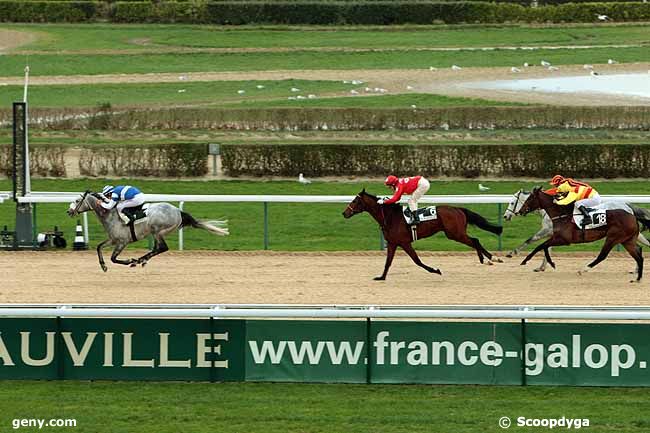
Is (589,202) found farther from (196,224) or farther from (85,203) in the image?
(85,203)

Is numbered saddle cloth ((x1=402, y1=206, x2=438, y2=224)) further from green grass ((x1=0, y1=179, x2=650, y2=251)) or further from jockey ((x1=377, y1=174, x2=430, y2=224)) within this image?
green grass ((x1=0, y1=179, x2=650, y2=251))

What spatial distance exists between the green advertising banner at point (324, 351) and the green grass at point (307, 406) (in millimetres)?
81

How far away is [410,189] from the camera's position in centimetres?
1420

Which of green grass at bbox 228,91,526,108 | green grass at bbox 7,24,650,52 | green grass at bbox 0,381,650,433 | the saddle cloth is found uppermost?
green grass at bbox 7,24,650,52

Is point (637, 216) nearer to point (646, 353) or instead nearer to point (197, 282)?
point (197, 282)

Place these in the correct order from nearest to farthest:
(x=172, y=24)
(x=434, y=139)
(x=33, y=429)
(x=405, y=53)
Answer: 1. (x=33, y=429)
2. (x=434, y=139)
3. (x=405, y=53)
4. (x=172, y=24)

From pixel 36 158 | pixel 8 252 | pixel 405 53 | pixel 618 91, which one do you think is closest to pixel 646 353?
pixel 8 252

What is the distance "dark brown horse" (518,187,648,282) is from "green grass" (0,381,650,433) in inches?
175

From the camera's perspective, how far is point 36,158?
20344 millimetres

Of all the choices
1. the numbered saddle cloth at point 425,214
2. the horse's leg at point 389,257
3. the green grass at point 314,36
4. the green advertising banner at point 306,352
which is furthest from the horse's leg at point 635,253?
the green grass at point 314,36

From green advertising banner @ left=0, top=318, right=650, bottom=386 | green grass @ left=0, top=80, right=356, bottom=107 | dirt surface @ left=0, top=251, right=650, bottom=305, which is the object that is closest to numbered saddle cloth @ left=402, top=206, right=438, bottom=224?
dirt surface @ left=0, top=251, right=650, bottom=305

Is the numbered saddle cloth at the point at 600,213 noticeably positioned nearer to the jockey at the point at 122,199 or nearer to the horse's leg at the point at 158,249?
the horse's leg at the point at 158,249

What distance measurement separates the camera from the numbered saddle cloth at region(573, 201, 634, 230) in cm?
1360

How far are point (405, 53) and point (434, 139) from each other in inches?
561
